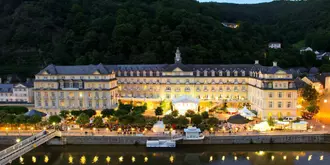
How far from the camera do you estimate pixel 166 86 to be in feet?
174

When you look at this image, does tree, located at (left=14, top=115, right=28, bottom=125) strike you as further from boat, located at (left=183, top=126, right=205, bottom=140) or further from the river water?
boat, located at (left=183, top=126, right=205, bottom=140)

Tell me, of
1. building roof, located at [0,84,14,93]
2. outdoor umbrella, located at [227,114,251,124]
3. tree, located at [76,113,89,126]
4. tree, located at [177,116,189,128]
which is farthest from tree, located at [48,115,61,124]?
outdoor umbrella, located at [227,114,251,124]

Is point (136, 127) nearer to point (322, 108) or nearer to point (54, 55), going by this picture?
point (322, 108)

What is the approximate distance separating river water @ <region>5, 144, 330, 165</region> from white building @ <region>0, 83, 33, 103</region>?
16700mm

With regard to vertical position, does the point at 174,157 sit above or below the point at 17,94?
below

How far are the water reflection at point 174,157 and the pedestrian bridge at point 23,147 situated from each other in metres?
1.58

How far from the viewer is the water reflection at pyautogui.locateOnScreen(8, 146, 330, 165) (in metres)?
33.4

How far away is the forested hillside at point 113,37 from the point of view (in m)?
78.4

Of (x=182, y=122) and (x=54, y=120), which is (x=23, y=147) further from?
(x=182, y=122)

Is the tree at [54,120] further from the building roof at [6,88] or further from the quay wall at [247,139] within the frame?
the building roof at [6,88]

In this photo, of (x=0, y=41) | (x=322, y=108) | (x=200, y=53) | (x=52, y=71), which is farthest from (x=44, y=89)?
(x=0, y=41)

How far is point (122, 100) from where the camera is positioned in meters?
53.7

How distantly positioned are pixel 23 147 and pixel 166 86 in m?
24.9

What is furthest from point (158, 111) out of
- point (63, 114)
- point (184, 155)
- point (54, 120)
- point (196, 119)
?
point (54, 120)
